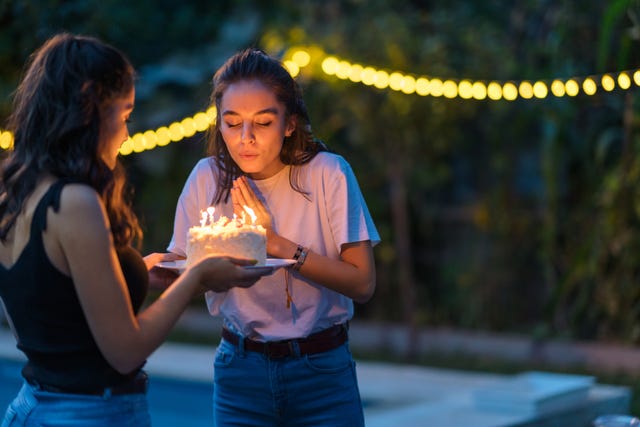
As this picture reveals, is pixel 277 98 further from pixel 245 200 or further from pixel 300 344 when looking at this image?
pixel 300 344

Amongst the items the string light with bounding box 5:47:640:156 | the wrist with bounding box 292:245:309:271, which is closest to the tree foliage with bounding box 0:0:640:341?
the string light with bounding box 5:47:640:156

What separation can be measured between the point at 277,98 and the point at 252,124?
4.0 inches

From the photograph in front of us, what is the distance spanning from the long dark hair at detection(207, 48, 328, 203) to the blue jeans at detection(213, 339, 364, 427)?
43cm

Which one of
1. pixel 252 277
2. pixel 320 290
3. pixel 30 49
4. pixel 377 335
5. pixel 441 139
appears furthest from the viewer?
pixel 377 335

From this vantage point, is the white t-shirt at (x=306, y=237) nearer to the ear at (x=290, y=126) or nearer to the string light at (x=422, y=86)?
the ear at (x=290, y=126)

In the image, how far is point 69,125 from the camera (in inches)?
85.4

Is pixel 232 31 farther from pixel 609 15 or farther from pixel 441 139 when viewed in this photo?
pixel 609 15

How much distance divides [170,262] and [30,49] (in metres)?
3.43

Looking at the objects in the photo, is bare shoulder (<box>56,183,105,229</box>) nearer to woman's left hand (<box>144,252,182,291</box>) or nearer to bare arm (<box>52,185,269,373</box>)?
bare arm (<box>52,185,269,373</box>)

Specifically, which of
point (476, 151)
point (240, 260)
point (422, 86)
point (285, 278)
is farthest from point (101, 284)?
point (476, 151)

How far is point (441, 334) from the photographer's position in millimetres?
9273

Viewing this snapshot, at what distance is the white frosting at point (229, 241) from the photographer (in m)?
2.55

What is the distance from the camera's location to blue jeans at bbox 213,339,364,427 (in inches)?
107

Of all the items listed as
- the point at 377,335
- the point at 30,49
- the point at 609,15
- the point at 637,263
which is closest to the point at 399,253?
the point at 377,335
